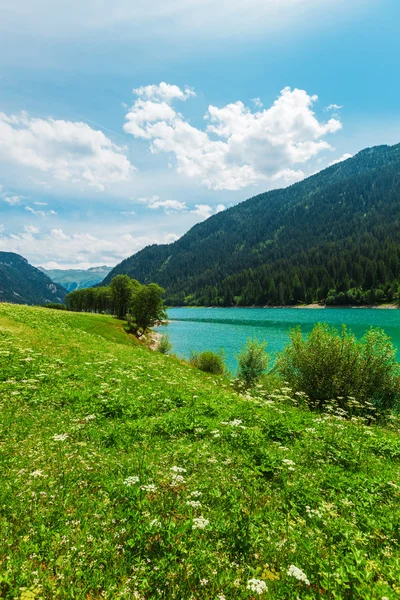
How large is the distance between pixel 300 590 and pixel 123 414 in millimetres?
8651

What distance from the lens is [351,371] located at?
2394 cm

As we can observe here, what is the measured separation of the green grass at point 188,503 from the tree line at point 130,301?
6207cm

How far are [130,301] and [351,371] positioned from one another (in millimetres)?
74992

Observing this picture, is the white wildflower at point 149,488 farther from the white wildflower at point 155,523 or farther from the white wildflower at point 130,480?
the white wildflower at point 155,523

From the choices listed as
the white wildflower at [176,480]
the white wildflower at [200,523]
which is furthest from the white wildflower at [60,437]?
the white wildflower at [200,523]

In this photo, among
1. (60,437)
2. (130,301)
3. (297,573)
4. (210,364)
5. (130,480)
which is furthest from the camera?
(130,301)

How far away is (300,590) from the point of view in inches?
190

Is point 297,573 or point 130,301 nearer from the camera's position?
point 297,573

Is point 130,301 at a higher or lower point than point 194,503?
higher

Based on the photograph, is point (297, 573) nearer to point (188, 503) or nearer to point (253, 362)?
point (188, 503)

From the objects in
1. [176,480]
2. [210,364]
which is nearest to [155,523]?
[176,480]

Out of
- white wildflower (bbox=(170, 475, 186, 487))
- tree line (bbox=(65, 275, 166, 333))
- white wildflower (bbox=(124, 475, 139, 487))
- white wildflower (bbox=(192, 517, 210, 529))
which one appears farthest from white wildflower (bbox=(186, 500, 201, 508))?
tree line (bbox=(65, 275, 166, 333))

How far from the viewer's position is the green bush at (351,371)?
23531mm

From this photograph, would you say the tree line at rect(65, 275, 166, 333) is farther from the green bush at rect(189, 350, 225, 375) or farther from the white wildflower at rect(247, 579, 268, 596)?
the white wildflower at rect(247, 579, 268, 596)
